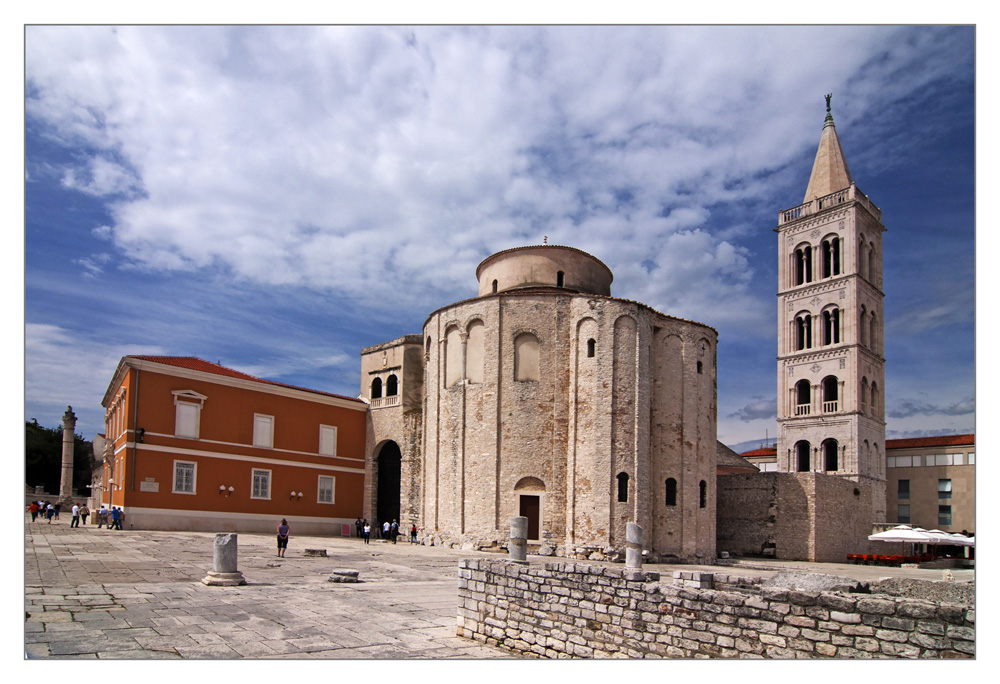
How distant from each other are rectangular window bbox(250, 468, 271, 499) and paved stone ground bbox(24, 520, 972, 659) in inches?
460

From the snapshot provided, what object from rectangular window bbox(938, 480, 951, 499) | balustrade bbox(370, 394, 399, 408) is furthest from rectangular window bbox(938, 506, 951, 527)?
balustrade bbox(370, 394, 399, 408)

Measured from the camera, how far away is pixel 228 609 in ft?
33.0

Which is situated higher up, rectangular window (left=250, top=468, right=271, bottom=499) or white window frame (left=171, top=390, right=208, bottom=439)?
white window frame (left=171, top=390, right=208, bottom=439)

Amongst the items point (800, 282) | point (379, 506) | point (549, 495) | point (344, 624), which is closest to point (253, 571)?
point (344, 624)

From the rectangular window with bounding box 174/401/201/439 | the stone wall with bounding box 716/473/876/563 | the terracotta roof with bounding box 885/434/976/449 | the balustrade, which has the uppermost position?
the balustrade

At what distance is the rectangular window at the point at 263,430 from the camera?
30547 millimetres

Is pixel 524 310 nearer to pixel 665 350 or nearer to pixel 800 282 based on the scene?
pixel 665 350

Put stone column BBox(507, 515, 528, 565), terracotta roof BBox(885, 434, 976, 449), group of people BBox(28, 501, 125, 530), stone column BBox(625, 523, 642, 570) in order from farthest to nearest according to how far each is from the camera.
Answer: terracotta roof BBox(885, 434, 976, 449)
group of people BBox(28, 501, 125, 530)
stone column BBox(507, 515, 528, 565)
stone column BBox(625, 523, 642, 570)

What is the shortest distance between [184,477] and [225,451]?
1.94 metres

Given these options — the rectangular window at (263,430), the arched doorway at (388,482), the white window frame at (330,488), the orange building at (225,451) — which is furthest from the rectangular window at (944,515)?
the rectangular window at (263,430)

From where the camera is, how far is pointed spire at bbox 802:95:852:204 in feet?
144

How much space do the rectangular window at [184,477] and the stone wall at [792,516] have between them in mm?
22474

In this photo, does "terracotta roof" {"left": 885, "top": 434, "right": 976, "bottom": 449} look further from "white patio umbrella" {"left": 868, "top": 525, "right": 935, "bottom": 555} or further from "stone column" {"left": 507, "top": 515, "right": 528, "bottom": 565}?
"stone column" {"left": 507, "top": 515, "right": 528, "bottom": 565}

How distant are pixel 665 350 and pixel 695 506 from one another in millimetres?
6111
